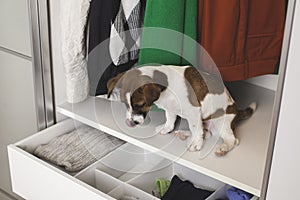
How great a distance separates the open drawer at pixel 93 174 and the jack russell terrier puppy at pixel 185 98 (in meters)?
0.18

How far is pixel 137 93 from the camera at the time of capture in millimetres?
1290

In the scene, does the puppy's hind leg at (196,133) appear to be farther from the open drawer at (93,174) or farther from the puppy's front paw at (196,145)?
the open drawer at (93,174)

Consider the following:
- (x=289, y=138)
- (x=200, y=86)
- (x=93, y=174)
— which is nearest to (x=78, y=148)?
(x=93, y=174)

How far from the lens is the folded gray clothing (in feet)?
4.89

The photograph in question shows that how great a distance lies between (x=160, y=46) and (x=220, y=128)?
282 millimetres

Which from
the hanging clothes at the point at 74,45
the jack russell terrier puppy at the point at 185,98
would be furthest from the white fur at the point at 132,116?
the hanging clothes at the point at 74,45

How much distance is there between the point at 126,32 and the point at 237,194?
545 mm

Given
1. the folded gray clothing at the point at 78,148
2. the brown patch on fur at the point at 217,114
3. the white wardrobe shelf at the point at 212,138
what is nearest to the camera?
the white wardrobe shelf at the point at 212,138

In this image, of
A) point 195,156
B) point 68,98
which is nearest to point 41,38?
point 68,98

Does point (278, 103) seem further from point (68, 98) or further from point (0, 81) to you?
point (0, 81)

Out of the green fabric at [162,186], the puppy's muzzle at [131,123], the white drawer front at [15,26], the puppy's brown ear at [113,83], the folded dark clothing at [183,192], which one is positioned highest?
the white drawer front at [15,26]

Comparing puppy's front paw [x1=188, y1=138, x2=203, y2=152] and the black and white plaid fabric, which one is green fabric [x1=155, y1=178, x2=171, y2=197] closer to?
puppy's front paw [x1=188, y1=138, x2=203, y2=152]

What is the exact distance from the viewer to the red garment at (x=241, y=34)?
4.12 feet

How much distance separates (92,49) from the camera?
55.3 inches
